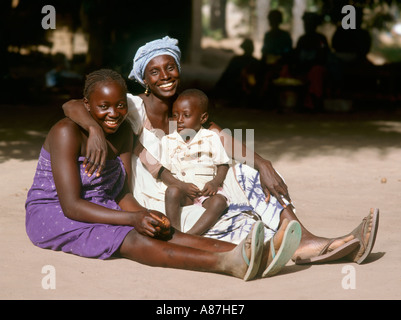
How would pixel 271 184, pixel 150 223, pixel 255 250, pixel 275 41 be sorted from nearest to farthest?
pixel 255 250
pixel 150 223
pixel 271 184
pixel 275 41

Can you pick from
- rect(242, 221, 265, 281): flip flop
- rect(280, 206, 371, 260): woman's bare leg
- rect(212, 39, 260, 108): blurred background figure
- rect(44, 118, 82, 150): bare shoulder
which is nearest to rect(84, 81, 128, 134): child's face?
rect(44, 118, 82, 150): bare shoulder

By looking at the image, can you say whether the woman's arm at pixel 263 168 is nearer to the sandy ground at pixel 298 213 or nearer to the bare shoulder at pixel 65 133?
the sandy ground at pixel 298 213

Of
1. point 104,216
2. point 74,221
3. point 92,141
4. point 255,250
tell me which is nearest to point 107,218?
point 104,216

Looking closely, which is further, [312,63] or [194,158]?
[312,63]

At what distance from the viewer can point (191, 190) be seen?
428 cm

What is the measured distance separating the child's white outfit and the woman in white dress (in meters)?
0.07

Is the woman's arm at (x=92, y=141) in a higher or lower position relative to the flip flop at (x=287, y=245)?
higher

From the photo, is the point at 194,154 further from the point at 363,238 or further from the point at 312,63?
the point at 312,63

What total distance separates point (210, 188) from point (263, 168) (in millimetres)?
376

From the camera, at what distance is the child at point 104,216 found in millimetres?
3604

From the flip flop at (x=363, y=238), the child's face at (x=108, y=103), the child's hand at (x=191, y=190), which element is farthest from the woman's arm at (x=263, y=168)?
the child's face at (x=108, y=103)

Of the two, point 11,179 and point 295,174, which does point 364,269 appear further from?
point 11,179

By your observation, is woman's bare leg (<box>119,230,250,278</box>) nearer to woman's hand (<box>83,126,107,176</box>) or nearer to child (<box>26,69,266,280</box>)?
child (<box>26,69,266,280</box>)

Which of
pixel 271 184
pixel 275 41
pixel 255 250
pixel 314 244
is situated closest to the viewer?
pixel 255 250
